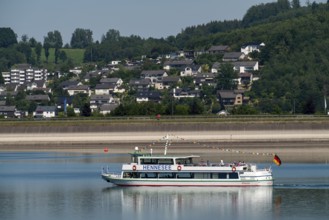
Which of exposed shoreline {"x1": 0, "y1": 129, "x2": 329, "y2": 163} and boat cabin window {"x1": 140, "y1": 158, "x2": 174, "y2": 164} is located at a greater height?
boat cabin window {"x1": 140, "y1": 158, "x2": 174, "y2": 164}

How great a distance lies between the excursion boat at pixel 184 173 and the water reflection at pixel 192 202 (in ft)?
2.03

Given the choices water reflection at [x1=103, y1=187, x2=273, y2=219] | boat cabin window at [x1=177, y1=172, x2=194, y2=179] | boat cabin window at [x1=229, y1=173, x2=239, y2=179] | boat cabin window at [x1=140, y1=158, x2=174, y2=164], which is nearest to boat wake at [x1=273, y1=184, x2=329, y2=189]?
water reflection at [x1=103, y1=187, x2=273, y2=219]

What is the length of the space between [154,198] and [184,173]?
5.97m

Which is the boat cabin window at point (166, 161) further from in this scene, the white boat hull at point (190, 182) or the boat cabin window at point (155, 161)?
the white boat hull at point (190, 182)

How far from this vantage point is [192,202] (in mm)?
73625

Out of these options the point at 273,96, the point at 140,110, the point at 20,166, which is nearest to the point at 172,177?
the point at 20,166

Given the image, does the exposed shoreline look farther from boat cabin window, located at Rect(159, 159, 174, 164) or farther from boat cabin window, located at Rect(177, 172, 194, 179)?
boat cabin window, located at Rect(159, 159, 174, 164)

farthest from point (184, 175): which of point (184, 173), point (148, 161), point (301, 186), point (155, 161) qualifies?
point (301, 186)

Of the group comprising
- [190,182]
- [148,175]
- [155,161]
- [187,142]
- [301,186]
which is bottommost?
[301,186]

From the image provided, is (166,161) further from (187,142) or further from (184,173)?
(187,142)

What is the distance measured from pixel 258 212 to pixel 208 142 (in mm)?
60429

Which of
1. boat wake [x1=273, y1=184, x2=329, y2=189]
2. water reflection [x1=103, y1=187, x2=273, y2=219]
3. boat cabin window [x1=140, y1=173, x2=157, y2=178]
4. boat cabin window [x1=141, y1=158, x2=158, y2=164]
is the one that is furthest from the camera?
boat cabin window [x1=140, y1=173, x2=157, y2=178]

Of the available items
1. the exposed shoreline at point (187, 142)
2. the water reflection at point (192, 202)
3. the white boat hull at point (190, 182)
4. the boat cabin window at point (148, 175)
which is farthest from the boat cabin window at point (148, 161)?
the exposed shoreline at point (187, 142)

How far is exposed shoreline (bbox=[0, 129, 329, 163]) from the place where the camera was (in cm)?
11788
